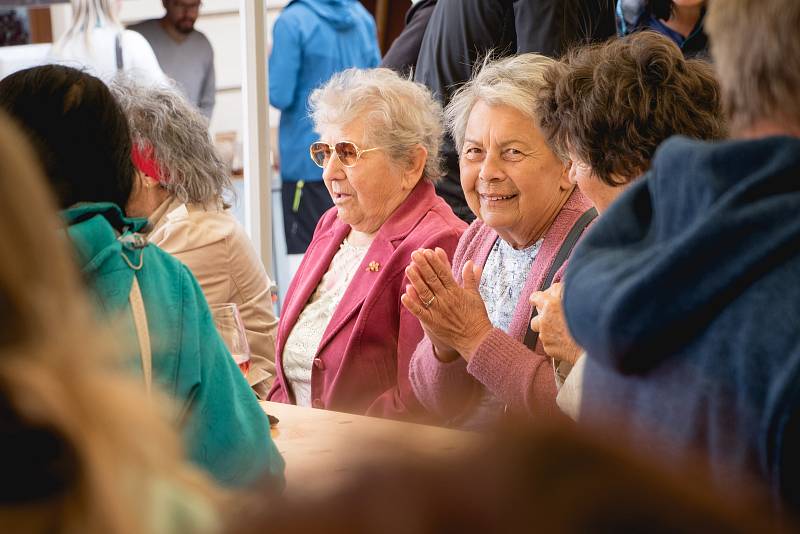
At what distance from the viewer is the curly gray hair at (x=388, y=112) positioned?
11.0 feet

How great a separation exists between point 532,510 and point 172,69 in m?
4.74

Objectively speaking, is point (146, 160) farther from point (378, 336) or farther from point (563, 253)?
point (563, 253)

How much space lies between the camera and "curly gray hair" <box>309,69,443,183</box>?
11.0 feet

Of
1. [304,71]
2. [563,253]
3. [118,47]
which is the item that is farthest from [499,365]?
[304,71]

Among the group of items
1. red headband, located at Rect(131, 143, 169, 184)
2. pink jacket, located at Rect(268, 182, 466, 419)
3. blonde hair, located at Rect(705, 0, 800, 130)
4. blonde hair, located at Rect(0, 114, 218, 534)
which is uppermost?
blonde hair, located at Rect(705, 0, 800, 130)

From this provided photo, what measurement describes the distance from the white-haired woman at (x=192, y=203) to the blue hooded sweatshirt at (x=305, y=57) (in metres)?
2.24

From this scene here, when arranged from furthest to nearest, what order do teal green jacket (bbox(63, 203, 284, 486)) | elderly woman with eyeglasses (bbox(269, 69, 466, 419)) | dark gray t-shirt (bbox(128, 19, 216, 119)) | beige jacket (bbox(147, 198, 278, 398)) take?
dark gray t-shirt (bbox(128, 19, 216, 119))
beige jacket (bbox(147, 198, 278, 398))
elderly woman with eyeglasses (bbox(269, 69, 466, 419))
teal green jacket (bbox(63, 203, 284, 486))

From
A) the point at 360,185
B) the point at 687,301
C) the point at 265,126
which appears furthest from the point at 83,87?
the point at 265,126

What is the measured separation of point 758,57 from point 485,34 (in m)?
2.56

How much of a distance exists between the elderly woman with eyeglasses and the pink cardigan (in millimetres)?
136

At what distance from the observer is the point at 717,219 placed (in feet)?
3.50

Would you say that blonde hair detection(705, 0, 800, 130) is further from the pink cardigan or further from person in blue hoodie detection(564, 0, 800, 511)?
the pink cardigan

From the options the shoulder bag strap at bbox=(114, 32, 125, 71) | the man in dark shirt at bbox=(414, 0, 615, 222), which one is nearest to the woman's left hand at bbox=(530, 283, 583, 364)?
the man in dark shirt at bbox=(414, 0, 615, 222)

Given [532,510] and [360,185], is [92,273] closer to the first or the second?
[532,510]
